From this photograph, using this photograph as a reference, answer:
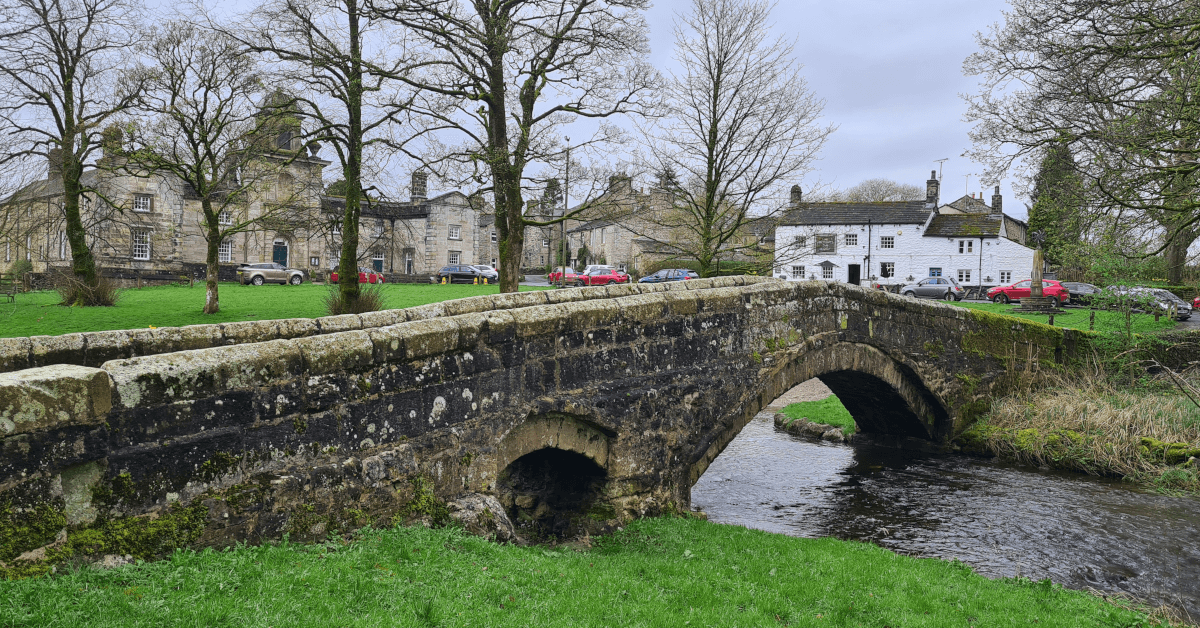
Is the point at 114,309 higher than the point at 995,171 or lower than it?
lower

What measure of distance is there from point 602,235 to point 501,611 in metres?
53.1

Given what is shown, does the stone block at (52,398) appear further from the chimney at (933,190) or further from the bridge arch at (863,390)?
the chimney at (933,190)

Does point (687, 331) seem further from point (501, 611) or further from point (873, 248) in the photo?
point (873, 248)

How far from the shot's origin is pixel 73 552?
3662 mm

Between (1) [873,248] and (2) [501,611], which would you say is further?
(1) [873,248]

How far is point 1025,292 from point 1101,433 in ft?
69.4

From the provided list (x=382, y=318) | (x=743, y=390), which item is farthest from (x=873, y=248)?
(x=382, y=318)

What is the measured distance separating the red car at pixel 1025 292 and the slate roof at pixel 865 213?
521 inches

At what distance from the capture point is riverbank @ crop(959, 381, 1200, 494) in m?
11.2

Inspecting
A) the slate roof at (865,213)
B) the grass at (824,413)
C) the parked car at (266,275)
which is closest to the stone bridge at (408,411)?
the grass at (824,413)

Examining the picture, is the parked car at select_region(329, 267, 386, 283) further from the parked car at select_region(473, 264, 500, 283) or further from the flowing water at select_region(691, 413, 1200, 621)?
the flowing water at select_region(691, 413, 1200, 621)

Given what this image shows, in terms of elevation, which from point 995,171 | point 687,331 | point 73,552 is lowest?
point 73,552

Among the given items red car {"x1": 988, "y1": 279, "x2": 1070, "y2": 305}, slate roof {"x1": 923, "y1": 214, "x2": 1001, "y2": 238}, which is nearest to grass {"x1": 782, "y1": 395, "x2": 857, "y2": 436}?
red car {"x1": 988, "y1": 279, "x2": 1070, "y2": 305}

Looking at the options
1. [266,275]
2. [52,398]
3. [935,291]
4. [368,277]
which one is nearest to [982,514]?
[52,398]
